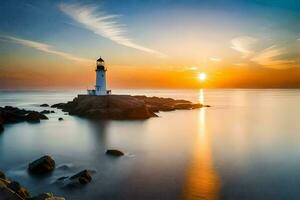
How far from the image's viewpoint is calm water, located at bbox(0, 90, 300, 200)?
49.8ft

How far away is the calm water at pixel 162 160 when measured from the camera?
49.8 ft

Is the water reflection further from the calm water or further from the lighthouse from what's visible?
the lighthouse

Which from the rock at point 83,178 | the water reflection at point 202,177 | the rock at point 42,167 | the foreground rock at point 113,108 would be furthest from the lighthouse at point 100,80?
A: the rock at point 83,178

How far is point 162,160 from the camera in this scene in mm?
21812

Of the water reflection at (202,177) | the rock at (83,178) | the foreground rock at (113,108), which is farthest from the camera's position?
the foreground rock at (113,108)

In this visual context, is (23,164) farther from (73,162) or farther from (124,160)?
(124,160)

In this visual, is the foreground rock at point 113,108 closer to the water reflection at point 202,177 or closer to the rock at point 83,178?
the water reflection at point 202,177

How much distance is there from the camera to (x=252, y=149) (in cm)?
2659

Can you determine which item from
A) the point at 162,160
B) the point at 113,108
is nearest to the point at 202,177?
the point at 162,160

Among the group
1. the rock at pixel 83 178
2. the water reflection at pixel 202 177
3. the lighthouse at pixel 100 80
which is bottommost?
the water reflection at pixel 202 177

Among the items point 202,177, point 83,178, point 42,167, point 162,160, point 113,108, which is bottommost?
point 202,177

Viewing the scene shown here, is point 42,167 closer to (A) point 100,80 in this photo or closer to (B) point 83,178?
(B) point 83,178

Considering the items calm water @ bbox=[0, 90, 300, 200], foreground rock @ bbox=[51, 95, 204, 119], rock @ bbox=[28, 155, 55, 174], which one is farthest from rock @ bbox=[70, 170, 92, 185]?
foreground rock @ bbox=[51, 95, 204, 119]

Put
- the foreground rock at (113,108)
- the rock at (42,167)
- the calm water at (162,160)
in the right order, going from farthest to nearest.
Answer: the foreground rock at (113,108) → the rock at (42,167) → the calm water at (162,160)
